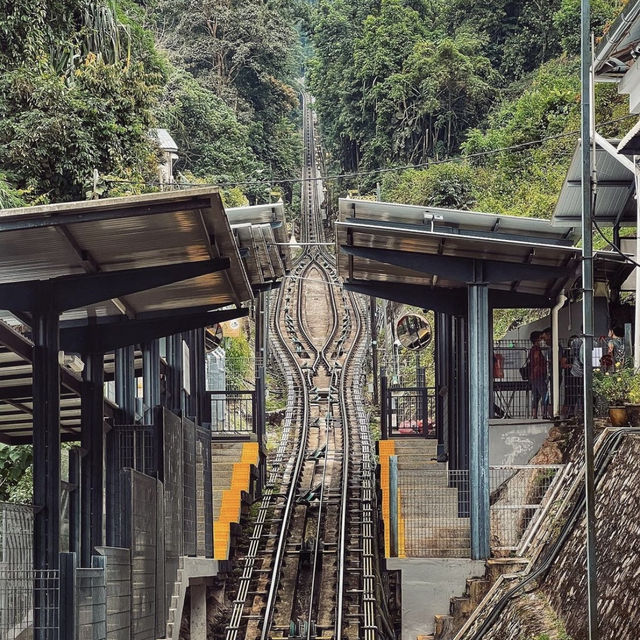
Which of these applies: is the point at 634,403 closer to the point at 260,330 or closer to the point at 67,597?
the point at 67,597

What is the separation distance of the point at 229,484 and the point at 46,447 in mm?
15332

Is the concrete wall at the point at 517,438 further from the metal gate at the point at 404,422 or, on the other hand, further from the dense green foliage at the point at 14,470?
the dense green foliage at the point at 14,470

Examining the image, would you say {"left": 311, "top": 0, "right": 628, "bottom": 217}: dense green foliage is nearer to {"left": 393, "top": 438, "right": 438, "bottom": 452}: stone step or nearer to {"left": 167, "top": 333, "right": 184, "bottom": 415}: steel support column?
{"left": 393, "top": 438, "right": 438, "bottom": 452}: stone step

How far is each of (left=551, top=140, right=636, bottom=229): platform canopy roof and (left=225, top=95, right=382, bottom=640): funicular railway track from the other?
21.1 ft

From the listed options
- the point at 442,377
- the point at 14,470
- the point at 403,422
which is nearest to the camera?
the point at 14,470

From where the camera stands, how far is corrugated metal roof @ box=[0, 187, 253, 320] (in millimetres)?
11977

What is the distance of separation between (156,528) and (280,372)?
101 ft

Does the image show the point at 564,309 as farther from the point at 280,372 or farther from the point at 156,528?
the point at 280,372

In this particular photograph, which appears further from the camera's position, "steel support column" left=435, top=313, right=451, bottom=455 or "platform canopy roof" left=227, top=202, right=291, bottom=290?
"steel support column" left=435, top=313, right=451, bottom=455

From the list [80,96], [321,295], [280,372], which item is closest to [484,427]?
[80,96]

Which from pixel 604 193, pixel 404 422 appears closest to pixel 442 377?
Result: pixel 404 422

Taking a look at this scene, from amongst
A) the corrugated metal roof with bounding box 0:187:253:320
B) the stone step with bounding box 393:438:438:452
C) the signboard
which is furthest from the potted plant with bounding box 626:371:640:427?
the signboard

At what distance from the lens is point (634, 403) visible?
18453 mm

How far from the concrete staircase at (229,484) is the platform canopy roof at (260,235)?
4417 mm
